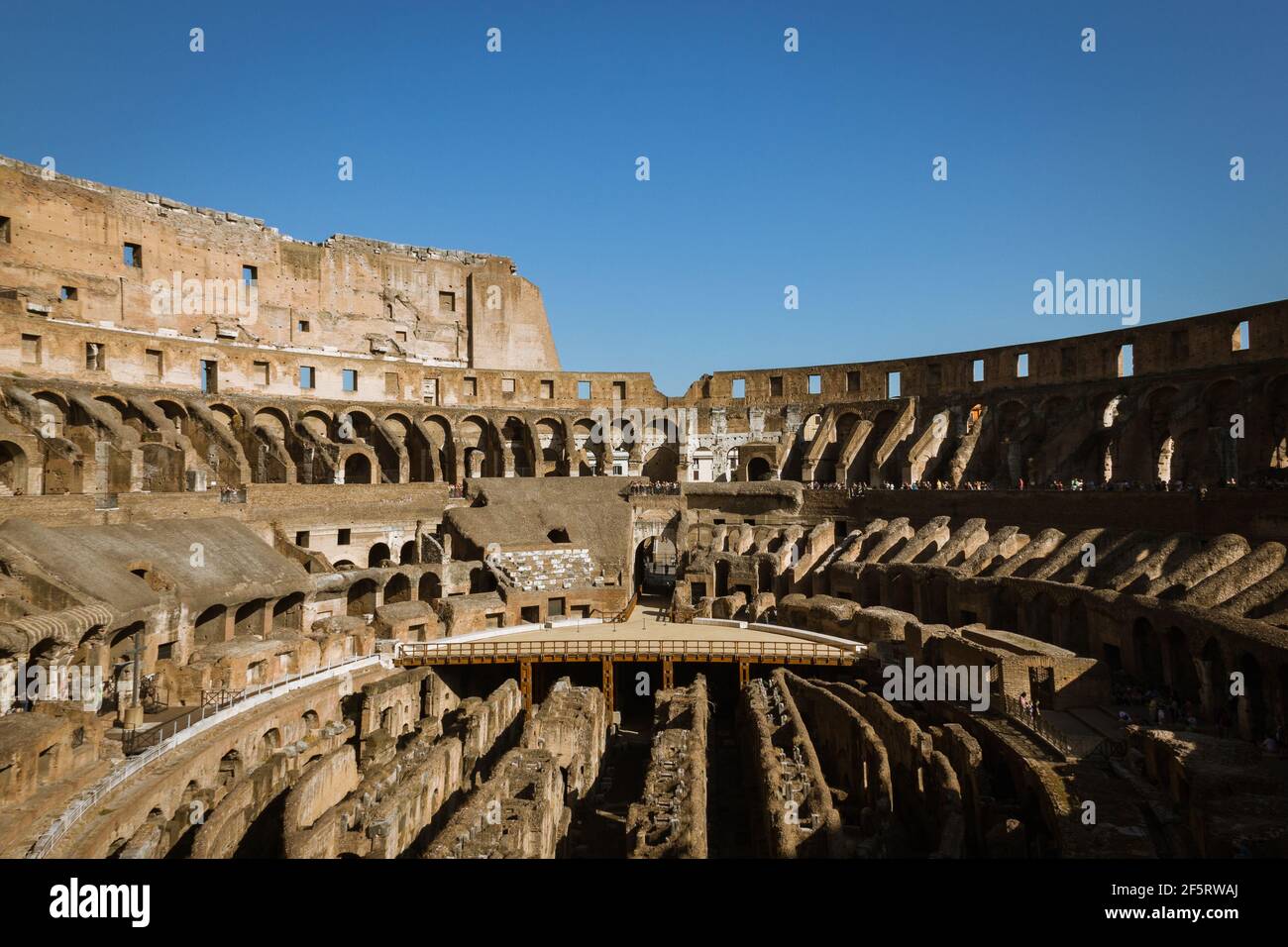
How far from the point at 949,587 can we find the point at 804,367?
20.6 m

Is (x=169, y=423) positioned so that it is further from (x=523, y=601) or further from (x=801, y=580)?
(x=801, y=580)

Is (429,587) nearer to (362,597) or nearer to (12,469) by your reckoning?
(362,597)

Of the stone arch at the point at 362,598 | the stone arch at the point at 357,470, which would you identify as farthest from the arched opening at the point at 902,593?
the stone arch at the point at 357,470

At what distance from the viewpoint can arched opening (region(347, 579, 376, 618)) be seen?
31305 millimetres

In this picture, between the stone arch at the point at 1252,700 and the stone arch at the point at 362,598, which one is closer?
the stone arch at the point at 1252,700

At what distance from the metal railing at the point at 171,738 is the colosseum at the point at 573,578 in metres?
0.11

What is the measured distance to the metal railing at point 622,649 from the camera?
27.0 m

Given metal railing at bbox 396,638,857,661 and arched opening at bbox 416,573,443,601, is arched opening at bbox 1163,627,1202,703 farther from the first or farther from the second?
arched opening at bbox 416,573,443,601

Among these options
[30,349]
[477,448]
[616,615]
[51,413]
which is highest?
[30,349]

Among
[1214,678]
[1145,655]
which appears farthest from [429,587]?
[1214,678]

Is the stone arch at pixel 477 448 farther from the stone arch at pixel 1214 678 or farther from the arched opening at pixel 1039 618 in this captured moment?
the stone arch at pixel 1214 678

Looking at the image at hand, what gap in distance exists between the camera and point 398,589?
32.8 meters

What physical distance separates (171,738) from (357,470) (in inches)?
978
